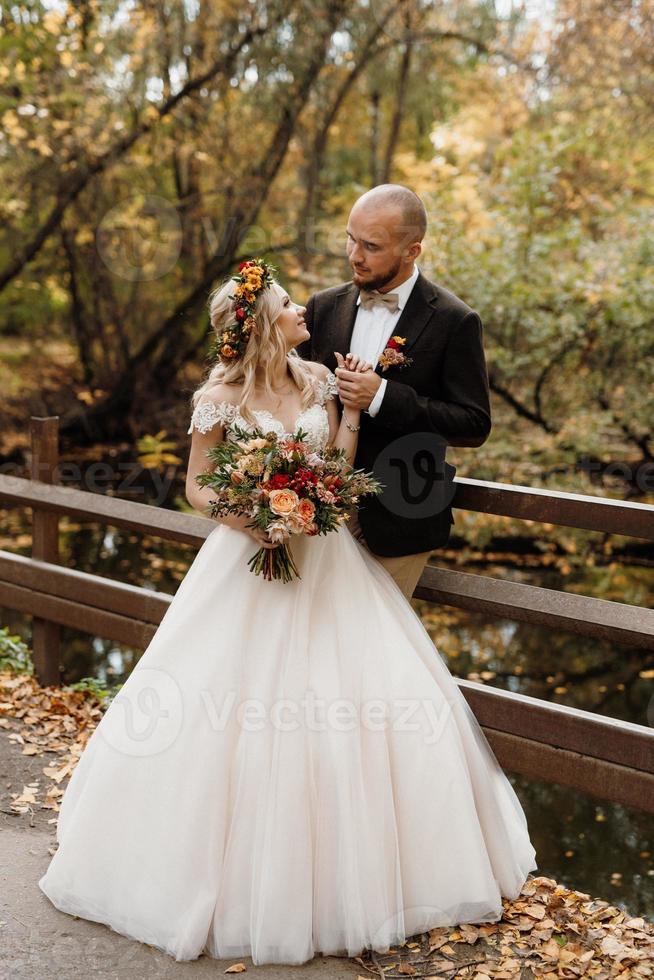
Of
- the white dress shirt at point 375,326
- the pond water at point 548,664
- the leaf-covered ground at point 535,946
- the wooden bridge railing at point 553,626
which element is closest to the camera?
the leaf-covered ground at point 535,946

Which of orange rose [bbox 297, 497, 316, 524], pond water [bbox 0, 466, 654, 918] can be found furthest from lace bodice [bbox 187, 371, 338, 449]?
pond water [bbox 0, 466, 654, 918]

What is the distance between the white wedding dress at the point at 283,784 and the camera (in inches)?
110

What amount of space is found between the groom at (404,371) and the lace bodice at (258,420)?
12 centimetres

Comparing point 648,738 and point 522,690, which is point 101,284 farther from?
point 648,738

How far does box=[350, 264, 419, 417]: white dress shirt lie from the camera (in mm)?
A: 3445

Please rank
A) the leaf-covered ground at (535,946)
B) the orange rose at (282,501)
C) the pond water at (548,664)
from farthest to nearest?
the pond water at (548,664)
the leaf-covered ground at (535,946)
the orange rose at (282,501)

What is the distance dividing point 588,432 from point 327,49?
7.04 meters

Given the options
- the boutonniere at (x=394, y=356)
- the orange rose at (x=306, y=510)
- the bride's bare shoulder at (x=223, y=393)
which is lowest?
the orange rose at (x=306, y=510)

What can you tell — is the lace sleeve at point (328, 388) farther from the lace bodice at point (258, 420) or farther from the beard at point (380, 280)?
the beard at point (380, 280)

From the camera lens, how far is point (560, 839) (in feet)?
18.4

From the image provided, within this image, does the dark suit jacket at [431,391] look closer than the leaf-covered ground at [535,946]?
No

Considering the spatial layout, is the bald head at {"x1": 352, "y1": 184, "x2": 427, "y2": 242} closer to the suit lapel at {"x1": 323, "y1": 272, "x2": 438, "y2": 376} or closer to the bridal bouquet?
the suit lapel at {"x1": 323, "y1": 272, "x2": 438, "y2": 376}

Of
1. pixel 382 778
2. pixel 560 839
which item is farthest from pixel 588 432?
pixel 382 778

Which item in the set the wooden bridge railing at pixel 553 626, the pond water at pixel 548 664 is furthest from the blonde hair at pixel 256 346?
the pond water at pixel 548 664
